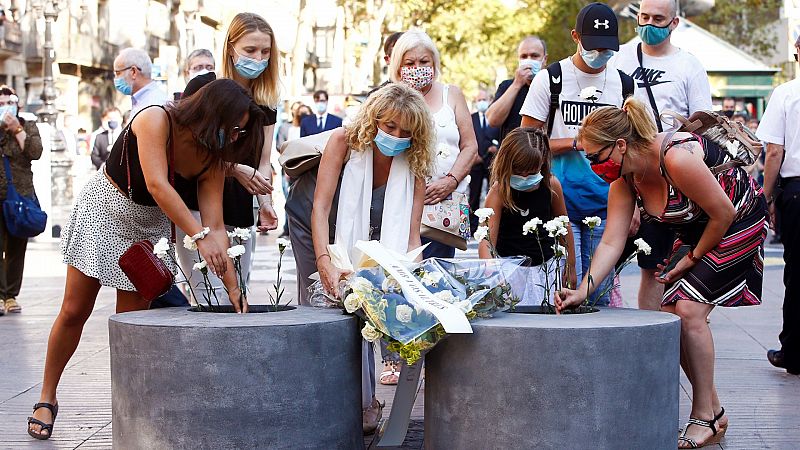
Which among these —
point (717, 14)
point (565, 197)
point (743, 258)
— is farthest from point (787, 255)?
point (717, 14)

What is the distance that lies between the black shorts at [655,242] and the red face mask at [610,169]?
1.45 m

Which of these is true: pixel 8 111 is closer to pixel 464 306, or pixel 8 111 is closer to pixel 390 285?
pixel 390 285

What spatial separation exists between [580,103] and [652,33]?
719 millimetres

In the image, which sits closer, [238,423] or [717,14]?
[238,423]

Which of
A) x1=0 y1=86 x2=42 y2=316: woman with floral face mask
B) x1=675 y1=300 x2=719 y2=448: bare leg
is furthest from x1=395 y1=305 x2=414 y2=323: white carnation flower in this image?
x1=0 y1=86 x2=42 y2=316: woman with floral face mask

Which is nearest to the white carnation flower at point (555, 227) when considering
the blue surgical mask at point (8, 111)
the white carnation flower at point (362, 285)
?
the white carnation flower at point (362, 285)

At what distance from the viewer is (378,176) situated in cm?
596

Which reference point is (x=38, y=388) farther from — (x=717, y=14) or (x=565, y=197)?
(x=717, y=14)

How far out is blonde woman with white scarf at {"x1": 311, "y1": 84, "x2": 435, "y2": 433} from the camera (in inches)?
223

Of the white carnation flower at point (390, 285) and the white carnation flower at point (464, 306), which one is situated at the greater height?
the white carnation flower at point (390, 285)

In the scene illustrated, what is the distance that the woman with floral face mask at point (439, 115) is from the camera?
682 cm

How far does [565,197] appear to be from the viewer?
7.20 meters

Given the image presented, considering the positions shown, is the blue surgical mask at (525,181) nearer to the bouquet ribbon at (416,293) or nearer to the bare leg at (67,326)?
the bouquet ribbon at (416,293)

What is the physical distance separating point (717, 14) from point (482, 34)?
386 inches
